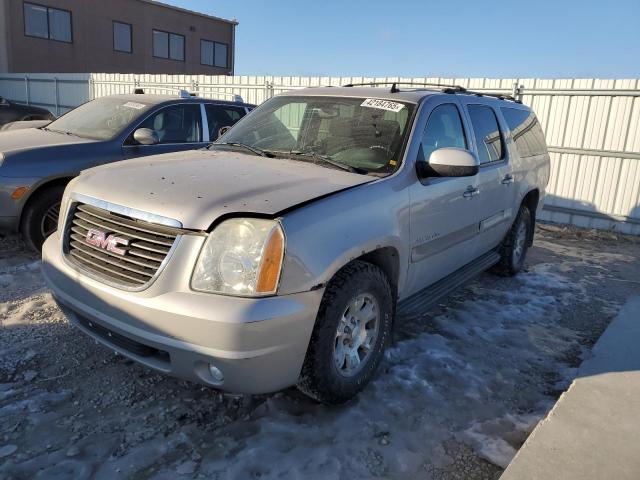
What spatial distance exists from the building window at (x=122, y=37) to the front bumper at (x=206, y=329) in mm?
29216

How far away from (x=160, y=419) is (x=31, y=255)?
11.4 feet

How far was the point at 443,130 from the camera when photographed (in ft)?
13.0

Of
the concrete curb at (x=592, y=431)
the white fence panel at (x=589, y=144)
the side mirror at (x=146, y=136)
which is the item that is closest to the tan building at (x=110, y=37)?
the white fence panel at (x=589, y=144)

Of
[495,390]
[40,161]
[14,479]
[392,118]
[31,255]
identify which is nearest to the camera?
[14,479]

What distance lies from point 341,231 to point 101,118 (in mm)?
4624

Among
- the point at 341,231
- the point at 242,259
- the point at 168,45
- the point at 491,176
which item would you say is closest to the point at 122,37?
the point at 168,45

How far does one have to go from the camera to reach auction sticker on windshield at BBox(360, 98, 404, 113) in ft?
12.1

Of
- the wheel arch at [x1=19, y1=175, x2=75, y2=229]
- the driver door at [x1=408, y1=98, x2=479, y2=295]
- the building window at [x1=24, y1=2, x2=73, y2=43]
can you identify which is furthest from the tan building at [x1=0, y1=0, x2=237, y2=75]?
the driver door at [x1=408, y1=98, x2=479, y2=295]

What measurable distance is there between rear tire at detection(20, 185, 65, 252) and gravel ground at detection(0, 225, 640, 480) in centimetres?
87

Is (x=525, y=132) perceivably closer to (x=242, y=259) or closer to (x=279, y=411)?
(x=279, y=411)

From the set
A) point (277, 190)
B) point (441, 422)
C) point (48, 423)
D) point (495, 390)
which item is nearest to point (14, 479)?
point (48, 423)

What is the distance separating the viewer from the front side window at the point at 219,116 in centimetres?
662

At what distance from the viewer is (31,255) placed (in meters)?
5.42

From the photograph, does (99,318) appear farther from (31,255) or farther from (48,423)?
(31,255)
